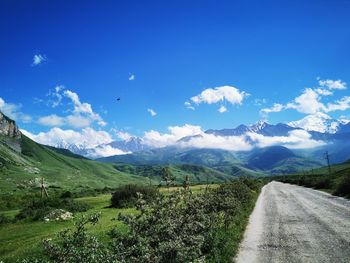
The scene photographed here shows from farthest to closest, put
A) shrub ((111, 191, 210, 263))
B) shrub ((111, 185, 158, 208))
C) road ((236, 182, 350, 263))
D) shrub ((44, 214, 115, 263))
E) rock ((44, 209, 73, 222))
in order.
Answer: shrub ((111, 185, 158, 208)) → rock ((44, 209, 73, 222)) → road ((236, 182, 350, 263)) → shrub ((111, 191, 210, 263)) → shrub ((44, 214, 115, 263))

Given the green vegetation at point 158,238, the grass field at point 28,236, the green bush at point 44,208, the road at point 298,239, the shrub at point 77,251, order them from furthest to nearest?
the green bush at point 44,208 → the grass field at point 28,236 → the road at point 298,239 → the green vegetation at point 158,238 → the shrub at point 77,251

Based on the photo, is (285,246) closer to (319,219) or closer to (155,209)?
(155,209)

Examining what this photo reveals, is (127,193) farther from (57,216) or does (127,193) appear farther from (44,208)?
(57,216)

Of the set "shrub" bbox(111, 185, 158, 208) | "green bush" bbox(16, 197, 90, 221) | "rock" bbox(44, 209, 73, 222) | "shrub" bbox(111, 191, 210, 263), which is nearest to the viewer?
"shrub" bbox(111, 191, 210, 263)

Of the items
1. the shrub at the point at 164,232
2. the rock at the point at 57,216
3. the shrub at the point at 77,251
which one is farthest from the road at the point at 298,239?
the rock at the point at 57,216

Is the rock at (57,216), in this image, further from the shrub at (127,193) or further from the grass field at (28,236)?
the shrub at (127,193)

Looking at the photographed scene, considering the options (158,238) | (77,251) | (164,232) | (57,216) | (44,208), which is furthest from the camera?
(44,208)

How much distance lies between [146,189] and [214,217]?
119ft

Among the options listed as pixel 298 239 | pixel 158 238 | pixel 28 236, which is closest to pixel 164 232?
pixel 158 238

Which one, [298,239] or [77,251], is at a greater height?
[77,251]

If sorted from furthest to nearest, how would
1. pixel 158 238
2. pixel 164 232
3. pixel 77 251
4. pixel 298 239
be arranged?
pixel 298 239, pixel 164 232, pixel 158 238, pixel 77 251

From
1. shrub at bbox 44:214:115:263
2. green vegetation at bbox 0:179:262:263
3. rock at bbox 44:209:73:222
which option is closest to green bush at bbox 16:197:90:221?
rock at bbox 44:209:73:222

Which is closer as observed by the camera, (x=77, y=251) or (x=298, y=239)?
(x=77, y=251)

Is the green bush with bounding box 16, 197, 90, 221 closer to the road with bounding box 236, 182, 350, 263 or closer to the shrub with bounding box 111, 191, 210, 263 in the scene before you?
the road with bounding box 236, 182, 350, 263
